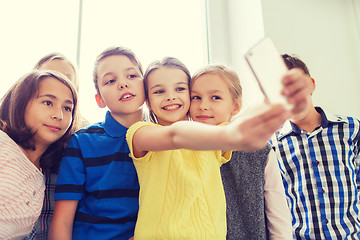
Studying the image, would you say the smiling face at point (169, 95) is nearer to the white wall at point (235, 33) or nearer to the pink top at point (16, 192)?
the pink top at point (16, 192)

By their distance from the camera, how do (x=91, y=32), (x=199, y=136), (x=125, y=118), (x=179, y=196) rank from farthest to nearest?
(x=91, y=32) < (x=125, y=118) < (x=179, y=196) < (x=199, y=136)

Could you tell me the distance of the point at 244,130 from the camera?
40cm

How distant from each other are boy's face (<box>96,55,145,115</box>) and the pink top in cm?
28

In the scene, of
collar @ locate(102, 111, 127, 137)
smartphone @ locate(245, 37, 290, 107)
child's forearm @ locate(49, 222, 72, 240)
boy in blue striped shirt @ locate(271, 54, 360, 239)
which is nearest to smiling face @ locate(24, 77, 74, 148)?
collar @ locate(102, 111, 127, 137)

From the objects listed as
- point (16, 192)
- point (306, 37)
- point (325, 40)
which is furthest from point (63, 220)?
point (325, 40)

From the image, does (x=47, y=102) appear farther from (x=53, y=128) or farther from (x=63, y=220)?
(x=63, y=220)

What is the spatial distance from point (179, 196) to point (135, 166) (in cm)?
14

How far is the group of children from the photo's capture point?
2.17ft

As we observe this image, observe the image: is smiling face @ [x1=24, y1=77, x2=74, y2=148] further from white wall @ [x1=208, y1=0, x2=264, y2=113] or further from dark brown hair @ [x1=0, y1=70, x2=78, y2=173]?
white wall @ [x1=208, y1=0, x2=264, y2=113]

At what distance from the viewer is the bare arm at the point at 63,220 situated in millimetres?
733

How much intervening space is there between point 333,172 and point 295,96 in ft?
2.71

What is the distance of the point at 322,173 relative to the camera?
3.44 feet

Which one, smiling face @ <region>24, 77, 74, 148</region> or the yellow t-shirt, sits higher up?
smiling face @ <region>24, 77, 74, 148</region>

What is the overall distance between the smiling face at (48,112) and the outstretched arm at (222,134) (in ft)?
1.06
